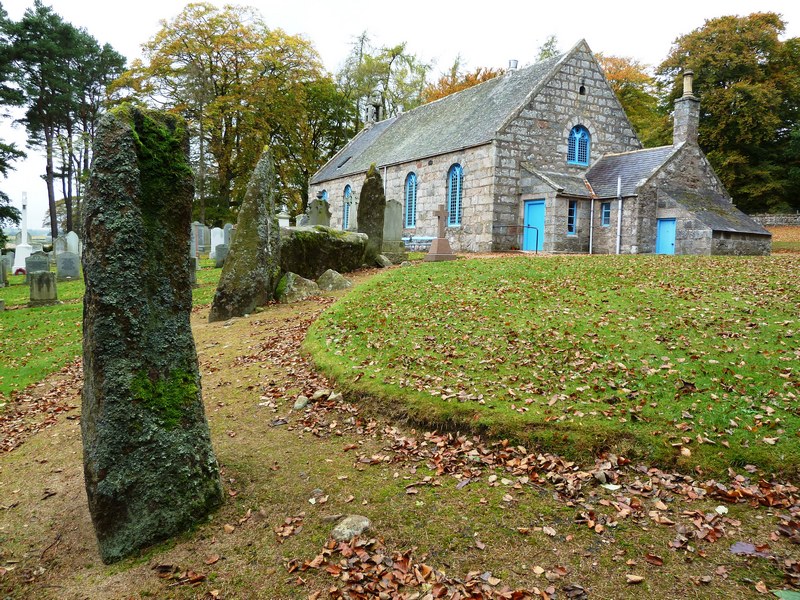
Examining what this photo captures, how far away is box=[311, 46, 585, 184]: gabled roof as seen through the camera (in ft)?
80.0

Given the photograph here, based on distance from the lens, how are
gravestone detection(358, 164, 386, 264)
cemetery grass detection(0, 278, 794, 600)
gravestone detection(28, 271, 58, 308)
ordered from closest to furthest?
cemetery grass detection(0, 278, 794, 600) < gravestone detection(28, 271, 58, 308) < gravestone detection(358, 164, 386, 264)

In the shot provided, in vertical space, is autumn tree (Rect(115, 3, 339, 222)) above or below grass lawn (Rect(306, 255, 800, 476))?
above

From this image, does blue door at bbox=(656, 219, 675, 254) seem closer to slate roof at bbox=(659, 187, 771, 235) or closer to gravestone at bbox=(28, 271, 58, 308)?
slate roof at bbox=(659, 187, 771, 235)

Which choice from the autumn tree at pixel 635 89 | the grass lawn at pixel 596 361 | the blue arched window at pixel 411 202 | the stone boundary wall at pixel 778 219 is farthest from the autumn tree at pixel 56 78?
the stone boundary wall at pixel 778 219

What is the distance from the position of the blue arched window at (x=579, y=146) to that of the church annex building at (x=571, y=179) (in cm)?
5

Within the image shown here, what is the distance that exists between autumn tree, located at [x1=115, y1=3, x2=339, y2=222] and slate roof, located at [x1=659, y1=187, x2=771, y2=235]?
24.0 meters

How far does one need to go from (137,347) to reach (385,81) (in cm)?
4852

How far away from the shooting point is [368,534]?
13.4ft

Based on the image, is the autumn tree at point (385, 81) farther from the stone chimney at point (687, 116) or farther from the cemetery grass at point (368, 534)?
the cemetery grass at point (368, 534)

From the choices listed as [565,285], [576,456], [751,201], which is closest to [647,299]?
[565,285]

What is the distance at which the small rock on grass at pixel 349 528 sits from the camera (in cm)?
404

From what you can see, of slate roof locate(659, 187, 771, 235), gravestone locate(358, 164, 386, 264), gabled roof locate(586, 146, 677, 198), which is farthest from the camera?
gabled roof locate(586, 146, 677, 198)

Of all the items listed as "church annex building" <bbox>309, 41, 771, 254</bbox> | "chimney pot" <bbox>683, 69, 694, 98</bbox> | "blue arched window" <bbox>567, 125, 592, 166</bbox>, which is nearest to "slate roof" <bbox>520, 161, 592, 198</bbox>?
"church annex building" <bbox>309, 41, 771, 254</bbox>

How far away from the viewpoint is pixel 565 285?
434 inches
